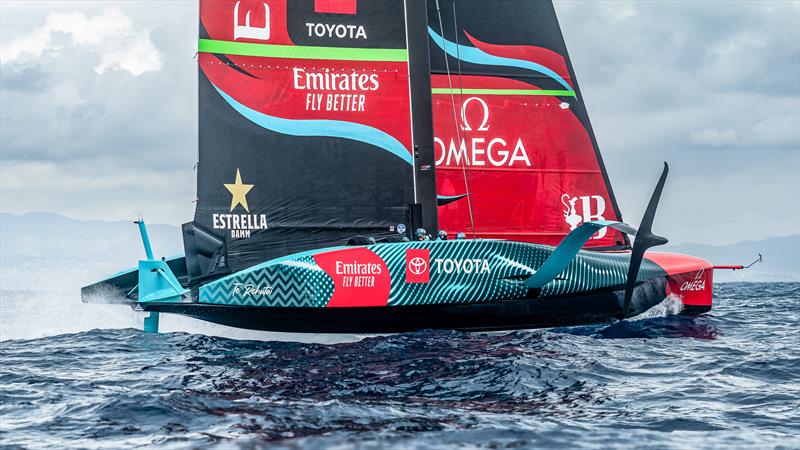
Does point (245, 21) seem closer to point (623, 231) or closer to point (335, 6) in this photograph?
point (335, 6)

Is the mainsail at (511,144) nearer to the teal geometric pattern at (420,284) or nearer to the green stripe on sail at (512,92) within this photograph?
the green stripe on sail at (512,92)

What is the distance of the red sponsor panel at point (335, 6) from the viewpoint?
40.4ft

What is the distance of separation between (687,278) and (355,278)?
5449 mm

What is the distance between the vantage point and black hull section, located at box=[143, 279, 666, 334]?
34.9ft

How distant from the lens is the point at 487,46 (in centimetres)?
1459

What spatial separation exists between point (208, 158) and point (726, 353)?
7.16 m

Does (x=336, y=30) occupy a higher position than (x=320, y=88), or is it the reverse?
(x=336, y=30)

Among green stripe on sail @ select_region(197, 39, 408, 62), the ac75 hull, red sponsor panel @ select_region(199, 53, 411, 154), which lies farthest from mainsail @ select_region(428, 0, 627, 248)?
the ac75 hull

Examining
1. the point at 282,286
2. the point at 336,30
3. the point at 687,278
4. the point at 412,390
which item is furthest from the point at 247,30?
the point at 687,278

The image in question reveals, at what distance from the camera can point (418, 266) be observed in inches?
420

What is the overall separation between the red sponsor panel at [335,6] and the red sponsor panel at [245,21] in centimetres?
51

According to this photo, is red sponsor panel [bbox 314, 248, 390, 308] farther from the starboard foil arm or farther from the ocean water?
the starboard foil arm

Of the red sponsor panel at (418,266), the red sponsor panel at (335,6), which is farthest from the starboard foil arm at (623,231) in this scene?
the red sponsor panel at (335,6)

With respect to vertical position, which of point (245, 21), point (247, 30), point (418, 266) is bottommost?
point (418, 266)
